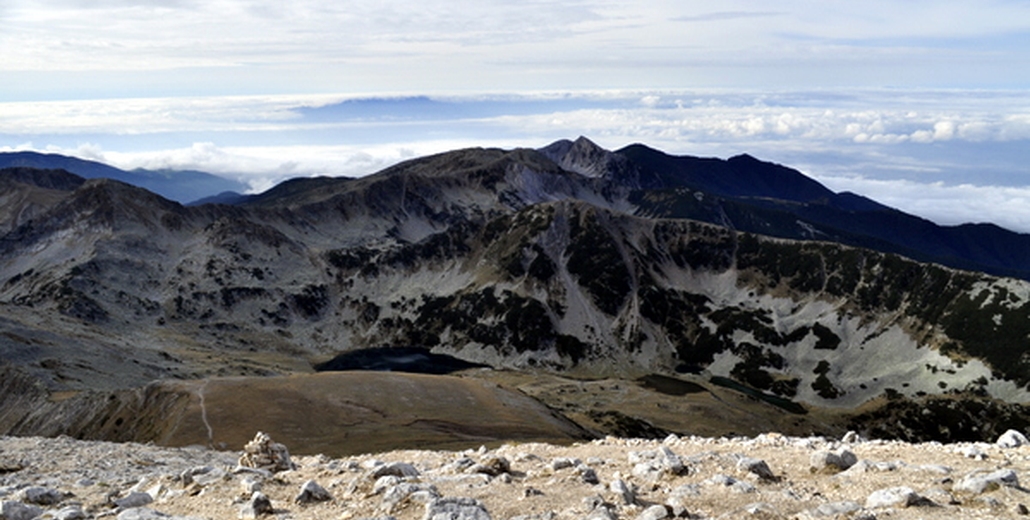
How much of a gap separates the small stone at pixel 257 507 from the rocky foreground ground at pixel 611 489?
4 cm

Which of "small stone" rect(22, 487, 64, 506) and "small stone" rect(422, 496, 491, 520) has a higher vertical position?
"small stone" rect(422, 496, 491, 520)

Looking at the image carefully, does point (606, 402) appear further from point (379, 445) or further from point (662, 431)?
point (379, 445)

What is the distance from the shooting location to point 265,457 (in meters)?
27.9

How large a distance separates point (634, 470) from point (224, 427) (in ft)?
233

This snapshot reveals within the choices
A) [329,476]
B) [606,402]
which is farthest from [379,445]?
[606,402]

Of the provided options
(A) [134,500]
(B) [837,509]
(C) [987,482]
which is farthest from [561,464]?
(A) [134,500]


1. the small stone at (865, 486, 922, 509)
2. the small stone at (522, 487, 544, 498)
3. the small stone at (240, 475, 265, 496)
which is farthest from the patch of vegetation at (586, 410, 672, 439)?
the small stone at (865, 486, 922, 509)

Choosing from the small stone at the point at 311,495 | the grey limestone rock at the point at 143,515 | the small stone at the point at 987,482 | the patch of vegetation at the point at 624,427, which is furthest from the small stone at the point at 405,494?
the patch of vegetation at the point at 624,427

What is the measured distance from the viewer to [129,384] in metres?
130

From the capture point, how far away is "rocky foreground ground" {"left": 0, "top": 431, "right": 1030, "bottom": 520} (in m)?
Result: 16.2

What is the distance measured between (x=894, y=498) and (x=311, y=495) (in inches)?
597

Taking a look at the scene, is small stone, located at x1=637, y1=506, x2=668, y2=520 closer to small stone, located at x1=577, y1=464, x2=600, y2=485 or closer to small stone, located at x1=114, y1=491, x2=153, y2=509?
small stone, located at x1=577, y1=464, x2=600, y2=485

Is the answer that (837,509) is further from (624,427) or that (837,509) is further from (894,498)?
(624,427)

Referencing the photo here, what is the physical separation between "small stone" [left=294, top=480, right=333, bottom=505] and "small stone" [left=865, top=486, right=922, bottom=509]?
14.2 metres
